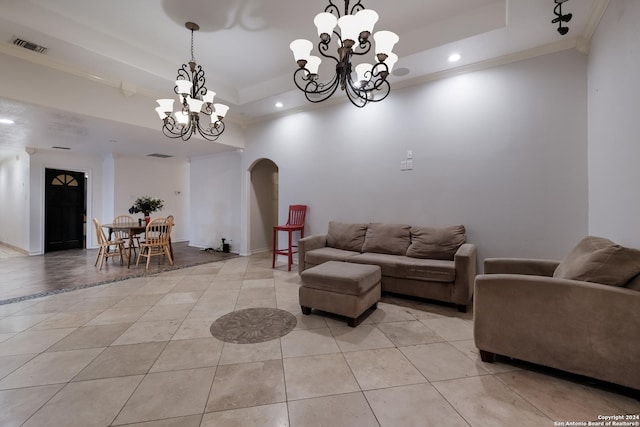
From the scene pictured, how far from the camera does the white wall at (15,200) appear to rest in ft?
20.3

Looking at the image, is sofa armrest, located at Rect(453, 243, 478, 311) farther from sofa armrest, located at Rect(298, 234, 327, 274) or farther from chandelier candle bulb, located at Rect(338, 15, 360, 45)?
chandelier candle bulb, located at Rect(338, 15, 360, 45)

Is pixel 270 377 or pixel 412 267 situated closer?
pixel 270 377

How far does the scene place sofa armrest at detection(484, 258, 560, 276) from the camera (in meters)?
2.37

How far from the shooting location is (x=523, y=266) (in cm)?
243

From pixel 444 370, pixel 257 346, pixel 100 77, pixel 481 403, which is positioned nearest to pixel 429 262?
pixel 444 370

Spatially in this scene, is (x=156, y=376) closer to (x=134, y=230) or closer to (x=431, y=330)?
(x=431, y=330)

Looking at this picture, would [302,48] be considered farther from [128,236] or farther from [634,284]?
[128,236]

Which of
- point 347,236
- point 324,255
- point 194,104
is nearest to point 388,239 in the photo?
point 347,236

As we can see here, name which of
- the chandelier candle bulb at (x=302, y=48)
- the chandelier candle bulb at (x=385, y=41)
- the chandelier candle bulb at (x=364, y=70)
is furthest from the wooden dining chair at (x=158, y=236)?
the chandelier candle bulb at (x=385, y=41)

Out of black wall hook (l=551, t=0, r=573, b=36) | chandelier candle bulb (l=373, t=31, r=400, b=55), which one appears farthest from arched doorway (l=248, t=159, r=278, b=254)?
black wall hook (l=551, t=0, r=573, b=36)

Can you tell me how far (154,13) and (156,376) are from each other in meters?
3.38

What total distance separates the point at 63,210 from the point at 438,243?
28.4ft

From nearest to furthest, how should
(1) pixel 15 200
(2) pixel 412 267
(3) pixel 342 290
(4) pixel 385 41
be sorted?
(4) pixel 385 41 < (3) pixel 342 290 < (2) pixel 412 267 < (1) pixel 15 200

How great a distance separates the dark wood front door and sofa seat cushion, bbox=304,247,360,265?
6.82m
